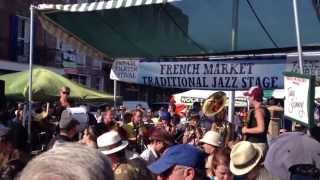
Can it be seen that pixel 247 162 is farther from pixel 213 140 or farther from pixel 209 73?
pixel 209 73

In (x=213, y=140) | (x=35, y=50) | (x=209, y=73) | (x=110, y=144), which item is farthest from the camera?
(x=35, y=50)

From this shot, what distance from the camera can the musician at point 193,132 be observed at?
9.88m

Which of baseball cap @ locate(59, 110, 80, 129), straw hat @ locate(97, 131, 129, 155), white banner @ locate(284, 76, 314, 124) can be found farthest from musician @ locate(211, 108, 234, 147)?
straw hat @ locate(97, 131, 129, 155)

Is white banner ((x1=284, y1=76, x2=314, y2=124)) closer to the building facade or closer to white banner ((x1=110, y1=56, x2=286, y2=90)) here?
white banner ((x1=110, y1=56, x2=286, y2=90))

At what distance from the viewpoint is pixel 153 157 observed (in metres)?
7.00

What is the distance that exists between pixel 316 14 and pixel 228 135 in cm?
182

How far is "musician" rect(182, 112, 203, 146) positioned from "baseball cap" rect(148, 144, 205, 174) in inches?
226

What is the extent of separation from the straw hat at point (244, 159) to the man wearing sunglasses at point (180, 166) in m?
0.59

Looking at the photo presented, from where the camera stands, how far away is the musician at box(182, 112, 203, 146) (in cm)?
988

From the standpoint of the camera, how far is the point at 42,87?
14797 mm

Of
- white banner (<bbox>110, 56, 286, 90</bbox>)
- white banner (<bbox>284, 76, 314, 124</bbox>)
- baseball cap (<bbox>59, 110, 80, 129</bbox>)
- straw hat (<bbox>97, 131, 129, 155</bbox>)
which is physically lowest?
straw hat (<bbox>97, 131, 129, 155</bbox>)

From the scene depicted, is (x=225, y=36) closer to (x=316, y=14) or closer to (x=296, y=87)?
(x=316, y=14)

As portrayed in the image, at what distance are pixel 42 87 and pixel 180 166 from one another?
11359 millimetres

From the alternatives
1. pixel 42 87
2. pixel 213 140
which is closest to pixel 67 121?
pixel 213 140
